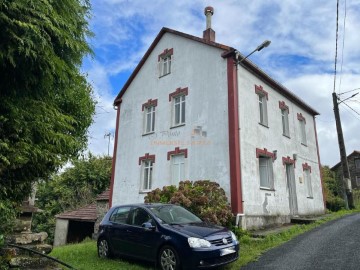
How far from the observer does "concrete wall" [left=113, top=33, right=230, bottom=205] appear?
13695 millimetres

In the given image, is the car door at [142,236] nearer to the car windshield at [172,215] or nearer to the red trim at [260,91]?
the car windshield at [172,215]

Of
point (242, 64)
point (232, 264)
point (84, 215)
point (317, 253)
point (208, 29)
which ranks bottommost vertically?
point (232, 264)

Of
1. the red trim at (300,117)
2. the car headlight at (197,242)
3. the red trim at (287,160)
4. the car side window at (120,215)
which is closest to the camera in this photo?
the car headlight at (197,242)

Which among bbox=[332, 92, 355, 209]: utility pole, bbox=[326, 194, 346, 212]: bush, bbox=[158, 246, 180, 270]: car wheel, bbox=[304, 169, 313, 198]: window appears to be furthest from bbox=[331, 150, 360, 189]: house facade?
bbox=[158, 246, 180, 270]: car wheel

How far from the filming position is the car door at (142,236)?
7794mm

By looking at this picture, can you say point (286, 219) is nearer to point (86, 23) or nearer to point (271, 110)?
point (271, 110)

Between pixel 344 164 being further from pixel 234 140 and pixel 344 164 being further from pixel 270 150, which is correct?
pixel 234 140

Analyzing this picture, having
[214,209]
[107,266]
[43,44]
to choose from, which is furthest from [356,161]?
[43,44]

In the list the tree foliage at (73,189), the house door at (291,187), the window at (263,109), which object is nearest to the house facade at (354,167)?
the house door at (291,187)

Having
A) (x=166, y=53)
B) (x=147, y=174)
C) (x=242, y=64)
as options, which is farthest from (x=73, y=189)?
(x=242, y=64)

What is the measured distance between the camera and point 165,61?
58.4 feet

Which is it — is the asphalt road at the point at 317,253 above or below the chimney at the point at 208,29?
below

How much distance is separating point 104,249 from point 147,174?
7310mm

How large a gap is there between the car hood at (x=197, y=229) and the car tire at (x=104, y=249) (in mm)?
2665
